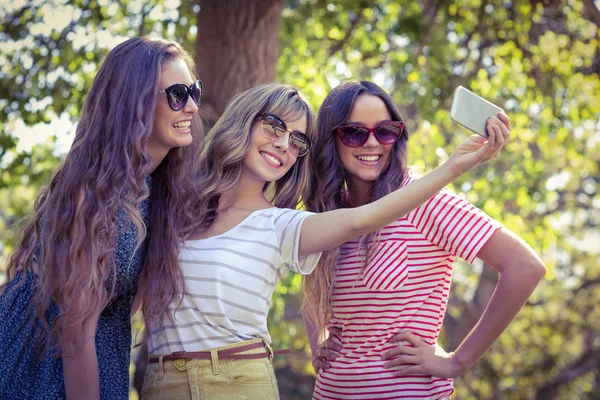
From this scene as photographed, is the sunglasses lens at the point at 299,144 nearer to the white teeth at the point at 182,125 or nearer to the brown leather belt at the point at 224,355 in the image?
the white teeth at the point at 182,125

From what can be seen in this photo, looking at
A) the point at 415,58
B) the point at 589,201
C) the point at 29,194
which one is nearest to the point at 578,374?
the point at 589,201

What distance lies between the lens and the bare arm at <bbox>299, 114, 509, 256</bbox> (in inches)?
98.5

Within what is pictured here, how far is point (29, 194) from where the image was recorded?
9953mm

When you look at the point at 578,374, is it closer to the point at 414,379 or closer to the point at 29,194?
the point at 29,194

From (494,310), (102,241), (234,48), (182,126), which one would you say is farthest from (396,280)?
(234,48)

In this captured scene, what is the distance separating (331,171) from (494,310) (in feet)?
2.92

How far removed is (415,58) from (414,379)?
4.70m

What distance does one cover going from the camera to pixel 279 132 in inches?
117

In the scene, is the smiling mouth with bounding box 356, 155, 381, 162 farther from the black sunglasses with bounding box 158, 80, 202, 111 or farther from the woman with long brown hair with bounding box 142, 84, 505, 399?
the black sunglasses with bounding box 158, 80, 202, 111

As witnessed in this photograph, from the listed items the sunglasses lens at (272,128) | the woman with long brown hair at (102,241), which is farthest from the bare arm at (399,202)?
the woman with long brown hair at (102,241)

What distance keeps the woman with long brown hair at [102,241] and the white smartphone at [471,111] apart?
39.3 inches

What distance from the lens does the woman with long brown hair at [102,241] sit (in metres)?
2.48

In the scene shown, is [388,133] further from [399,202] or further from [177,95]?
[177,95]

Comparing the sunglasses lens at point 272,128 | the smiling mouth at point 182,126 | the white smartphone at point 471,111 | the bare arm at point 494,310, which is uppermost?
the white smartphone at point 471,111
